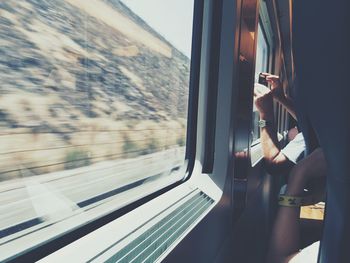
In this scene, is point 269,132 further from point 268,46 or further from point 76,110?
point 268,46

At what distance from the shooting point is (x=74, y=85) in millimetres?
664

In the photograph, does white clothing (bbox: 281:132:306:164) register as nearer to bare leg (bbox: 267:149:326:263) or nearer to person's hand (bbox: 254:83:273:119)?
person's hand (bbox: 254:83:273:119)

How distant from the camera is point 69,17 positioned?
650mm

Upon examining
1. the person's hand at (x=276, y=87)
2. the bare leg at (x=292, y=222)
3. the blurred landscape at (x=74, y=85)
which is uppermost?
the person's hand at (x=276, y=87)

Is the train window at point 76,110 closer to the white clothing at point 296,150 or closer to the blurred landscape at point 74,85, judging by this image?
the blurred landscape at point 74,85

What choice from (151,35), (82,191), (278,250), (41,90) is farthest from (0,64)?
(278,250)

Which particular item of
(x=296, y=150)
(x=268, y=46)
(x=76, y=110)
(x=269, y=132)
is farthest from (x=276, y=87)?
(x=268, y=46)

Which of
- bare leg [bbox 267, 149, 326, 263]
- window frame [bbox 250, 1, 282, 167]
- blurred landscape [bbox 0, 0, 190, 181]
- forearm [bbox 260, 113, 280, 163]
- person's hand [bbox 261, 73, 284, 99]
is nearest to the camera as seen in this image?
blurred landscape [bbox 0, 0, 190, 181]

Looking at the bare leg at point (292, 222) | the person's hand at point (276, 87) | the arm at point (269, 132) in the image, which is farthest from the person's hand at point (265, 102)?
the bare leg at point (292, 222)

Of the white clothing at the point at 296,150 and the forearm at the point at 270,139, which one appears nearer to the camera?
the white clothing at the point at 296,150

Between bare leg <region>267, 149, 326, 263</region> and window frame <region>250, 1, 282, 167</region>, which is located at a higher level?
window frame <region>250, 1, 282, 167</region>

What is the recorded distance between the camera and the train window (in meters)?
0.54

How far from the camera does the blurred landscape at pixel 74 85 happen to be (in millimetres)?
542

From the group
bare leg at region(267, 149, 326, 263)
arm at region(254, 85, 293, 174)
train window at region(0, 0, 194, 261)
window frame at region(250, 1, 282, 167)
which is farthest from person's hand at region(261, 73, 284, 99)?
train window at region(0, 0, 194, 261)
